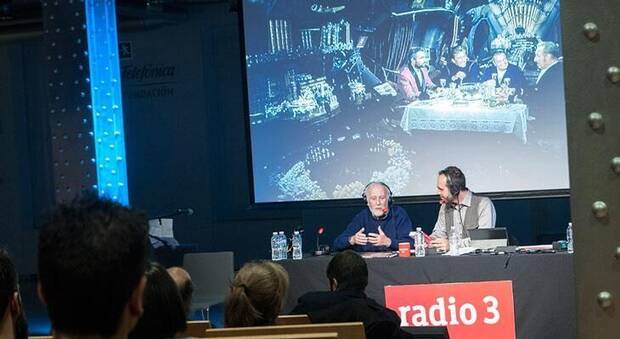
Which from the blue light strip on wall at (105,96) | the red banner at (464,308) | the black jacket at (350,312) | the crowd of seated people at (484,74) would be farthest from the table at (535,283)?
the crowd of seated people at (484,74)

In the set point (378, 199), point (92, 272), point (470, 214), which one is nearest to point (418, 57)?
point (378, 199)

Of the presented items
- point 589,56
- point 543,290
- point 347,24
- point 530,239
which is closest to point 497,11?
point 347,24

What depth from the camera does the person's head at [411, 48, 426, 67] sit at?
817 cm

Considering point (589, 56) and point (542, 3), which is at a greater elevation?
point (542, 3)

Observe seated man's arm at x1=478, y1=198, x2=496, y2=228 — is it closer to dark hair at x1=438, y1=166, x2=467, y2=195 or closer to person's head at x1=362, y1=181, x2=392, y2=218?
dark hair at x1=438, y1=166, x2=467, y2=195

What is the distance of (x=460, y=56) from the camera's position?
807cm

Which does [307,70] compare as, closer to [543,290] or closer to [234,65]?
[234,65]

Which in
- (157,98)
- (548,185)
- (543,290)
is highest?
(157,98)

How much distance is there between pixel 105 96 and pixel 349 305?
2425mm

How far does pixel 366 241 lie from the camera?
6.55 metres

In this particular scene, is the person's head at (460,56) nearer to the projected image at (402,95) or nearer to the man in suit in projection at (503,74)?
the projected image at (402,95)

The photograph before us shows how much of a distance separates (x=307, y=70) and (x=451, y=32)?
1248 millimetres

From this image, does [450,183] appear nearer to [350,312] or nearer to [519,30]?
[519,30]

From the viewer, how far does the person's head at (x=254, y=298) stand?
3.29 metres
